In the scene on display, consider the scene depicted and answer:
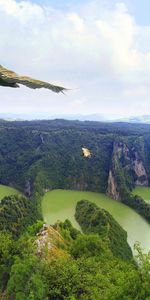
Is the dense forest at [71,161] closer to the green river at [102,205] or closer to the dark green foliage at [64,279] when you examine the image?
the green river at [102,205]

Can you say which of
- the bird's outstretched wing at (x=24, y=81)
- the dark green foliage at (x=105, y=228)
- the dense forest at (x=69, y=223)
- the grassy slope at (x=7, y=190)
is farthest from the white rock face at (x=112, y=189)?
the bird's outstretched wing at (x=24, y=81)

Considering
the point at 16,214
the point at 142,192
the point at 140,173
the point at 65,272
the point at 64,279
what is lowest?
the point at 142,192

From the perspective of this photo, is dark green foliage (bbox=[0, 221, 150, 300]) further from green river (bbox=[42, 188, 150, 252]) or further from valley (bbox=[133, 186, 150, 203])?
valley (bbox=[133, 186, 150, 203])

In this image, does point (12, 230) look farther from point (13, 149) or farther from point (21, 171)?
point (13, 149)

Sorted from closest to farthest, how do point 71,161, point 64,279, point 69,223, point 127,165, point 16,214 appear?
point 64,279, point 69,223, point 16,214, point 71,161, point 127,165

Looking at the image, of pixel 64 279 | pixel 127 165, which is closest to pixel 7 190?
pixel 127 165

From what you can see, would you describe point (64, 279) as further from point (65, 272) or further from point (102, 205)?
point (102, 205)

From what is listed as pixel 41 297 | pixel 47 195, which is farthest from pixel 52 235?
pixel 47 195
